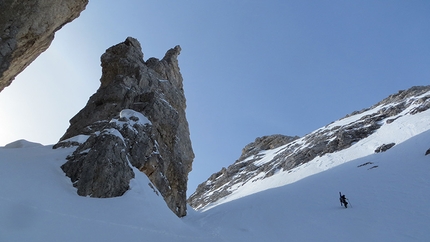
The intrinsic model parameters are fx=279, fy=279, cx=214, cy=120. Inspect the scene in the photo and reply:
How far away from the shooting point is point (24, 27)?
18.0m

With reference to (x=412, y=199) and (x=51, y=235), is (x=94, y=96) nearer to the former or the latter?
(x=51, y=235)

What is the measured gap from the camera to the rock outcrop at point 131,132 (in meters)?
15.9

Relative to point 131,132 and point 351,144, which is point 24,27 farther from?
point 351,144

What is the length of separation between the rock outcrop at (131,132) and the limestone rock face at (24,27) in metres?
6.57

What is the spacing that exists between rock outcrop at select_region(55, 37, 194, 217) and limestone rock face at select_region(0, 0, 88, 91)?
657 centimetres

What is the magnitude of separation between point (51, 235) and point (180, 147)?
21.9 metres

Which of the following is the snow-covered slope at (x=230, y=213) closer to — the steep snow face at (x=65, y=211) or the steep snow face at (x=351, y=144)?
the steep snow face at (x=65, y=211)

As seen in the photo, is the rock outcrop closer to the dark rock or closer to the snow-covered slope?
the snow-covered slope

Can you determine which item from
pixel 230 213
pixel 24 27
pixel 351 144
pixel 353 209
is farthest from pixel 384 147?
pixel 24 27

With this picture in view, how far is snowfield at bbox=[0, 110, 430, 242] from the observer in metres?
10.1

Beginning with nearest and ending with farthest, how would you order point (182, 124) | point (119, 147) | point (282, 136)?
point (119, 147) → point (182, 124) → point (282, 136)

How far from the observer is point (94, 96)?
3058 cm

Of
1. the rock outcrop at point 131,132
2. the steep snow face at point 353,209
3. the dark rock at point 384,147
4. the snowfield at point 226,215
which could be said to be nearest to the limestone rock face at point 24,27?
the snowfield at point 226,215

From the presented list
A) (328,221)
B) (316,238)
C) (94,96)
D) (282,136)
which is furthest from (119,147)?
(282,136)
